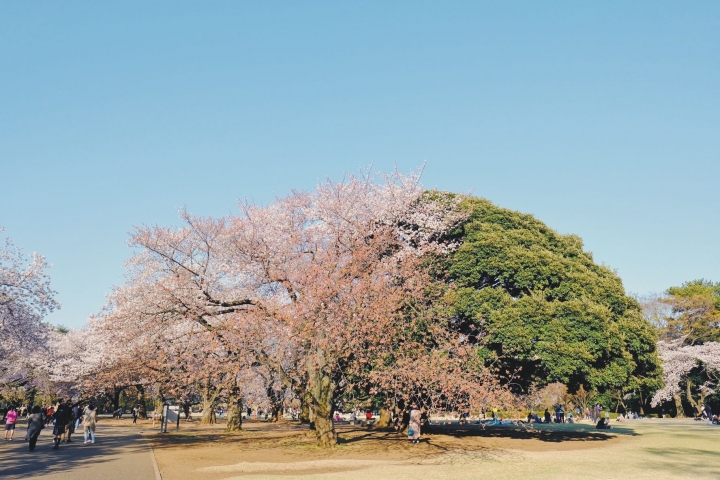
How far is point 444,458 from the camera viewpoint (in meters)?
17.7

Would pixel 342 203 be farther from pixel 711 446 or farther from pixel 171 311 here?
pixel 711 446

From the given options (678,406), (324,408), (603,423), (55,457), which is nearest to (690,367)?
(678,406)

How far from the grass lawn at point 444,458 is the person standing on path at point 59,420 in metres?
3.75

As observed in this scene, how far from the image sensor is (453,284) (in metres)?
24.6

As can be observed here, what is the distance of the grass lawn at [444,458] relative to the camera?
14.1m

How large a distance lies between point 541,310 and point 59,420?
20241mm

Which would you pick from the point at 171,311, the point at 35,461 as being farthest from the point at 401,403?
the point at 35,461

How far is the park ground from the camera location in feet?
45.4

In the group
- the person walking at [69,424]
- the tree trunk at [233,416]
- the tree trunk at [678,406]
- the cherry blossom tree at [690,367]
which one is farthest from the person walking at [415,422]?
the tree trunk at [678,406]

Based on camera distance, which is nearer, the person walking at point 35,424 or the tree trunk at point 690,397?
the person walking at point 35,424

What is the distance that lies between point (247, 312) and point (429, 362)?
25.5 feet

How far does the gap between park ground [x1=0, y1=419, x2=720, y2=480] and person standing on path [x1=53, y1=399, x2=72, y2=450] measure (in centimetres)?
66

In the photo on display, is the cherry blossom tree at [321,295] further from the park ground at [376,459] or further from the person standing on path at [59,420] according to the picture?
the person standing on path at [59,420]

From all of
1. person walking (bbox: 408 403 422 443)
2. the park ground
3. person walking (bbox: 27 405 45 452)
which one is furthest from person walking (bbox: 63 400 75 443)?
person walking (bbox: 408 403 422 443)
